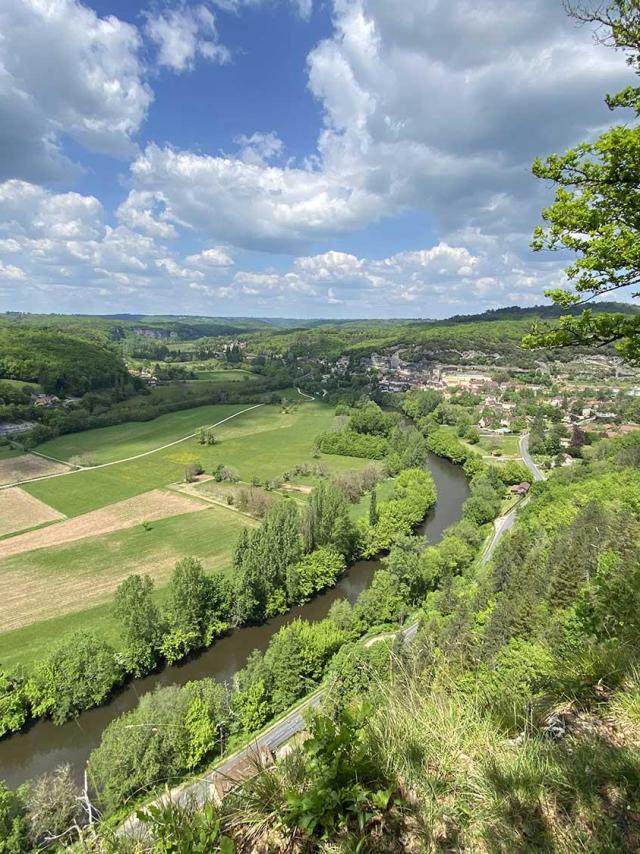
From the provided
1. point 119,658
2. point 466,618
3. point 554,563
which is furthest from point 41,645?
point 554,563

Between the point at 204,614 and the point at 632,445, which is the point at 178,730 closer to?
the point at 204,614

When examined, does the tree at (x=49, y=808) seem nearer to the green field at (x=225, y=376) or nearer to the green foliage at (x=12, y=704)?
the green foliage at (x=12, y=704)

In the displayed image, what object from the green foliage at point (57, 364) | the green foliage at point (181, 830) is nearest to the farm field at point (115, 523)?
the green foliage at point (181, 830)

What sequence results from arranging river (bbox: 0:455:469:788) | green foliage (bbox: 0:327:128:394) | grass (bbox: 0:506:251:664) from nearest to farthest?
1. river (bbox: 0:455:469:788)
2. grass (bbox: 0:506:251:664)
3. green foliage (bbox: 0:327:128:394)

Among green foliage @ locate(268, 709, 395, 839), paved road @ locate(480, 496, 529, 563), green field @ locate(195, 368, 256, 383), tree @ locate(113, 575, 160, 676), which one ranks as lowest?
paved road @ locate(480, 496, 529, 563)

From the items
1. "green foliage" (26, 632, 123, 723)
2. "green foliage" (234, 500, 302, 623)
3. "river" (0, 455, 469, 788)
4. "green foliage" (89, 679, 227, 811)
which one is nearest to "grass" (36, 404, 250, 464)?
"green foliage" (234, 500, 302, 623)

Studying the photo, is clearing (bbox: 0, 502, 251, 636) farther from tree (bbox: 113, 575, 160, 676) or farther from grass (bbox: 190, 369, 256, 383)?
grass (bbox: 190, 369, 256, 383)
